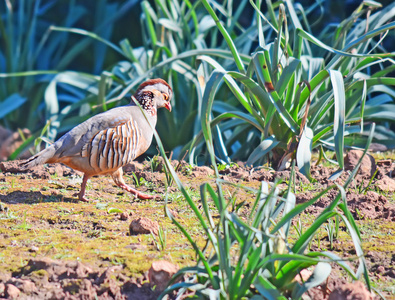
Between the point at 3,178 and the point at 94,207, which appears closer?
the point at 94,207

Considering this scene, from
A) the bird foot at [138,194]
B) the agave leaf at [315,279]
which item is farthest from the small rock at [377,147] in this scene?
the agave leaf at [315,279]

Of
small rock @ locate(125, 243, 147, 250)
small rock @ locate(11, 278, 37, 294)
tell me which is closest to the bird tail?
small rock @ locate(125, 243, 147, 250)

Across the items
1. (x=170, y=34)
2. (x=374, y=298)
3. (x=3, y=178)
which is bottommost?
(x=3, y=178)

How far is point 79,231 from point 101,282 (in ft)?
2.39

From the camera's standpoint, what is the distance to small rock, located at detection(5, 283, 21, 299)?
2.21 metres

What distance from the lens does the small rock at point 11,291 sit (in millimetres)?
2209

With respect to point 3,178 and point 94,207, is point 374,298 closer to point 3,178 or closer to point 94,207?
point 94,207

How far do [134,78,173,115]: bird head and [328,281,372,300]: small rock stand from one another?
249 cm

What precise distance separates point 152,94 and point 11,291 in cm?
234

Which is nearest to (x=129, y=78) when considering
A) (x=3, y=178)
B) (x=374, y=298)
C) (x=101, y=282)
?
(x=3, y=178)

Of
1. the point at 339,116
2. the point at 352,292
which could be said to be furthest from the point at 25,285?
the point at 339,116

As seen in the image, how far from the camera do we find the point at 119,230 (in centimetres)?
302

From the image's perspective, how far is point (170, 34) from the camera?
603 centimetres

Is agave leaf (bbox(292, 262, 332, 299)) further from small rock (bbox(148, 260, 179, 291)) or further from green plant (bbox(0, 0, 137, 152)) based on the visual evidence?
green plant (bbox(0, 0, 137, 152))
